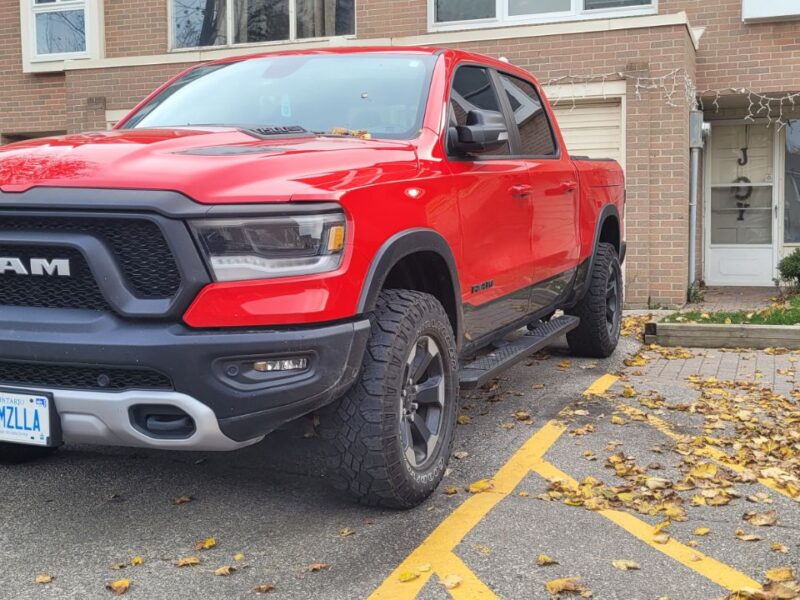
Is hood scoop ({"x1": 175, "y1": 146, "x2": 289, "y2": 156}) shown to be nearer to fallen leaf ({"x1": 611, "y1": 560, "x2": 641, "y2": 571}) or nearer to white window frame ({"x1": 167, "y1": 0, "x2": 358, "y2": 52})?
fallen leaf ({"x1": 611, "y1": 560, "x2": 641, "y2": 571})

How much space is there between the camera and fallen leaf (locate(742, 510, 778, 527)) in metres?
3.87

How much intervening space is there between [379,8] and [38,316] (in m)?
10.7

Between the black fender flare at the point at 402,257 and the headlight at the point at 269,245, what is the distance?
20cm

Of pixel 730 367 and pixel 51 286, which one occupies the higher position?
pixel 51 286

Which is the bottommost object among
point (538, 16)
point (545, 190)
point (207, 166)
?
point (545, 190)

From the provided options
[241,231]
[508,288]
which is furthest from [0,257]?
[508,288]

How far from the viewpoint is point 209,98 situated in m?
4.94

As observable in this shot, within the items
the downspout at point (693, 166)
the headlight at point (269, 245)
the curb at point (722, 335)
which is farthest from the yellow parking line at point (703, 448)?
the downspout at point (693, 166)

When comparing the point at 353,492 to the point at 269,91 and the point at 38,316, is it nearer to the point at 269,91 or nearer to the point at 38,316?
the point at 38,316

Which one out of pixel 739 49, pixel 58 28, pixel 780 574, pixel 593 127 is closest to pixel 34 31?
pixel 58 28

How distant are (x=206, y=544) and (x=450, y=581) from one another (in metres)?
0.98

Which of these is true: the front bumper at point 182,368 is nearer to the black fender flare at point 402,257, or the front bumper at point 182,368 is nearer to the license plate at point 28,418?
the license plate at point 28,418

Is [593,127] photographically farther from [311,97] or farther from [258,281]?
[258,281]

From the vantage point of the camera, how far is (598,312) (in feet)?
23.7
